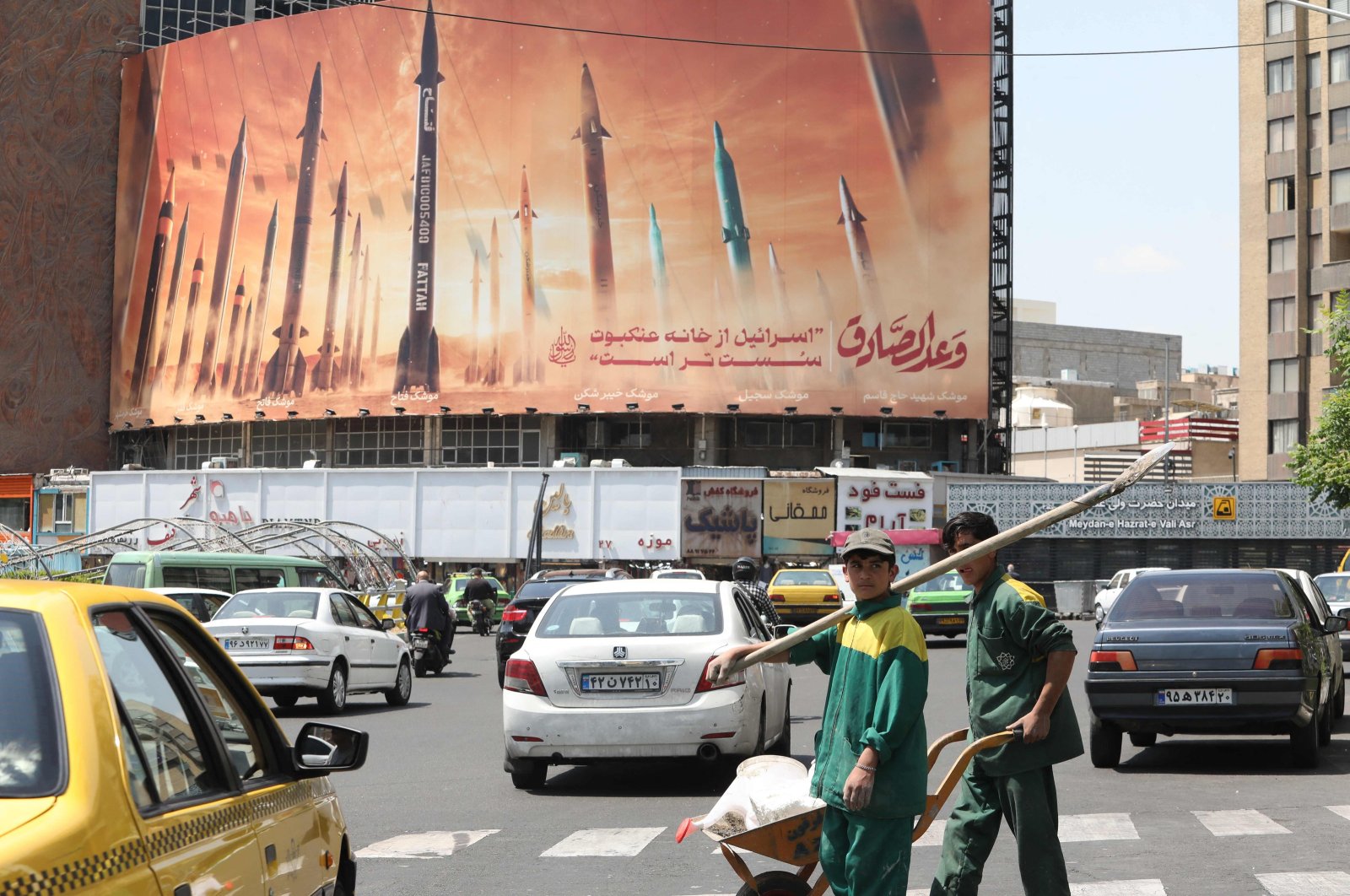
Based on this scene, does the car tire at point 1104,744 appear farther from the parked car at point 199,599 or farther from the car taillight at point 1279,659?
the parked car at point 199,599

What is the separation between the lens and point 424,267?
6875 centimetres

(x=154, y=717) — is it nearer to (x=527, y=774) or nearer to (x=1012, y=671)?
(x=1012, y=671)

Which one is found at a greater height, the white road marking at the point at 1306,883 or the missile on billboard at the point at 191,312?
the missile on billboard at the point at 191,312

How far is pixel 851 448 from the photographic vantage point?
222 feet

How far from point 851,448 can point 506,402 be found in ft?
45.7

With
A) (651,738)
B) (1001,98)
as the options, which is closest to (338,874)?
(651,738)

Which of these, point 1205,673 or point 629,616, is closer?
Answer: point 629,616

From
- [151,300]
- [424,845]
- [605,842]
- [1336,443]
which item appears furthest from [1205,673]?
[151,300]

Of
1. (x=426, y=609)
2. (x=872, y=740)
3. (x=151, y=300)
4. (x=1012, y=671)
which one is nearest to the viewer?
(x=872, y=740)

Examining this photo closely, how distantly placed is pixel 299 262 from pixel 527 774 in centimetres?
6301

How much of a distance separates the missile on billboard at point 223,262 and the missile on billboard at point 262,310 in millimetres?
2227

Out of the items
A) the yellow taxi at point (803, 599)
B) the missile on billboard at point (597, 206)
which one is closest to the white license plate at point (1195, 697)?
the yellow taxi at point (803, 599)

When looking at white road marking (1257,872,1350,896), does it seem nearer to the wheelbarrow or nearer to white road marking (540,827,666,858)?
the wheelbarrow

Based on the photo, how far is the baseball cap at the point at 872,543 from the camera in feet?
17.3
